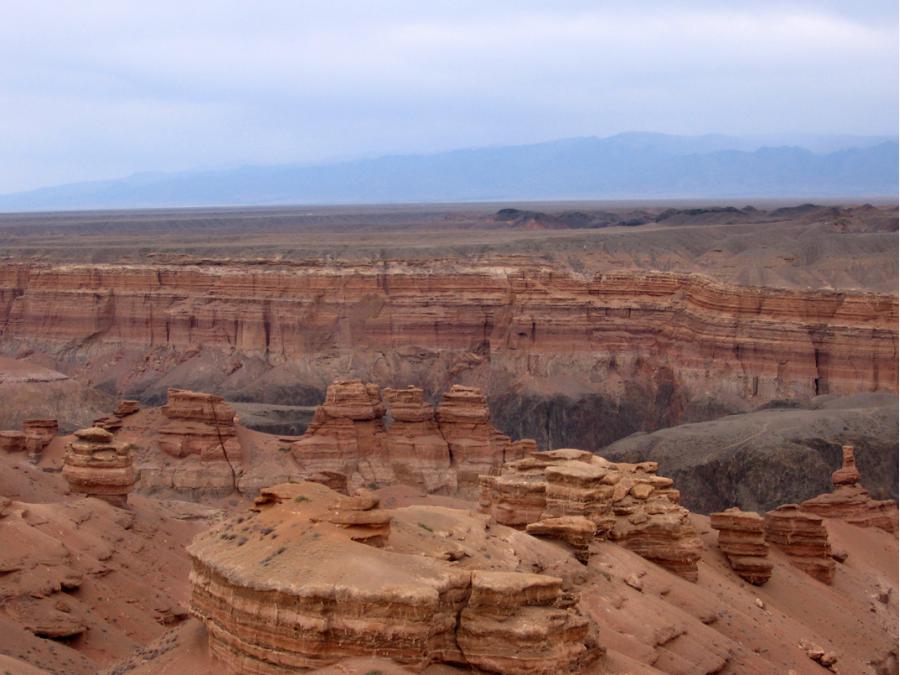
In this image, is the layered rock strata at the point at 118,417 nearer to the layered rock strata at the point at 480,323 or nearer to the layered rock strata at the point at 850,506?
the layered rock strata at the point at 850,506

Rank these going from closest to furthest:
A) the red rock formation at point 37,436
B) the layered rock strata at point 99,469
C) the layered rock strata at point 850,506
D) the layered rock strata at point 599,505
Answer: the layered rock strata at point 599,505 → the layered rock strata at point 99,469 → the layered rock strata at point 850,506 → the red rock formation at point 37,436

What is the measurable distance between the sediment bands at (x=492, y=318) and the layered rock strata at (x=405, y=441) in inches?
1103

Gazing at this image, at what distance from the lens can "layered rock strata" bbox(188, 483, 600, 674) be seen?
1922 cm

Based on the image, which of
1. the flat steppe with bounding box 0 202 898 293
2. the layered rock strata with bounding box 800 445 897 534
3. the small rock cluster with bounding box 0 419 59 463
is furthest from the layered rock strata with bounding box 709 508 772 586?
the flat steppe with bounding box 0 202 898 293

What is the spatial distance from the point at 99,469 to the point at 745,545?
57.6 ft

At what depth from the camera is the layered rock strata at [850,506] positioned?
164 feet

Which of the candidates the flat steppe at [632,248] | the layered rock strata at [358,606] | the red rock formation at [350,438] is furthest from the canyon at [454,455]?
the flat steppe at [632,248]

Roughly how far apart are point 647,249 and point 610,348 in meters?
31.9

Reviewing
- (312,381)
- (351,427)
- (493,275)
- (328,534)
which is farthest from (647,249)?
(328,534)

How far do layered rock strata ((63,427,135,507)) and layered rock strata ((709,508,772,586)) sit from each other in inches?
639

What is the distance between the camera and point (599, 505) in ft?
109

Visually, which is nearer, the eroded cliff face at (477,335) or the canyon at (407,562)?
the canyon at (407,562)

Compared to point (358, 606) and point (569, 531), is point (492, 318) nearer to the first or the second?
point (569, 531)

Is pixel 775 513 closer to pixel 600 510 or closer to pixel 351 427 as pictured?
pixel 600 510
